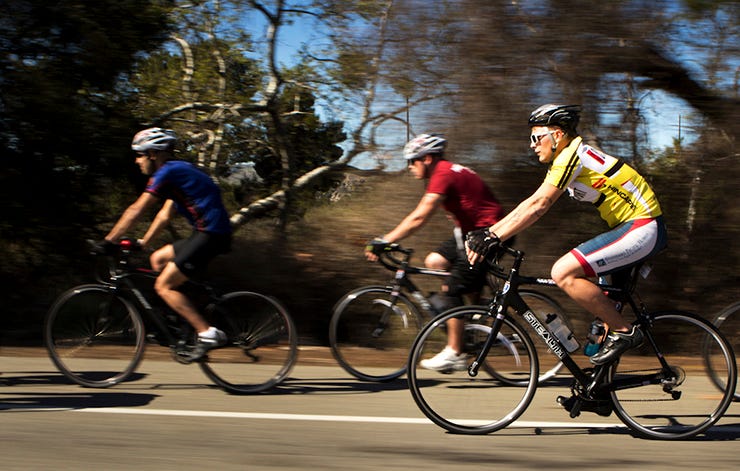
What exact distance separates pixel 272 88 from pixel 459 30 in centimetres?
578

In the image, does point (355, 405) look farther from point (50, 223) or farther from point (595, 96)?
point (50, 223)

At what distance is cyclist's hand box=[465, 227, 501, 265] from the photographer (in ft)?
17.7

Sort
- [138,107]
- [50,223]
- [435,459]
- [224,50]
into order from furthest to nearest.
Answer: [224,50]
[138,107]
[50,223]
[435,459]

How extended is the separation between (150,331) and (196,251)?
80cm

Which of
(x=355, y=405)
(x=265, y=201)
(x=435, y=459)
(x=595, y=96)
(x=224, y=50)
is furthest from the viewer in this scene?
(x=224, y=50)

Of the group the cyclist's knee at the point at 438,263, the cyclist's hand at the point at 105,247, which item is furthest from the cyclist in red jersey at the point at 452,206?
the cyclist's hand at the point at 105,247

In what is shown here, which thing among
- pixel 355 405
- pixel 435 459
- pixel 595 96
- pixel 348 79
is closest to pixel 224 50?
pixel 348 79

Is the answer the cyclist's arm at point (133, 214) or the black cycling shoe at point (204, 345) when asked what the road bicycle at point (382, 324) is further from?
the cyclist's arm at point (133, 214)

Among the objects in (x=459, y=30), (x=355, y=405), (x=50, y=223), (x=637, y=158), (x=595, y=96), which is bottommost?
(x=355, y=405)

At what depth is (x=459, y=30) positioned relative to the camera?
391 inches

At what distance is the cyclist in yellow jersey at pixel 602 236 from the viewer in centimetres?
538

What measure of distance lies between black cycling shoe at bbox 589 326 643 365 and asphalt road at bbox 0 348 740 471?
52 cm

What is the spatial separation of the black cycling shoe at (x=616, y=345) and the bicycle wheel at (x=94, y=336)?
142 inches

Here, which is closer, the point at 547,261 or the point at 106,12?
the point at 547,261
